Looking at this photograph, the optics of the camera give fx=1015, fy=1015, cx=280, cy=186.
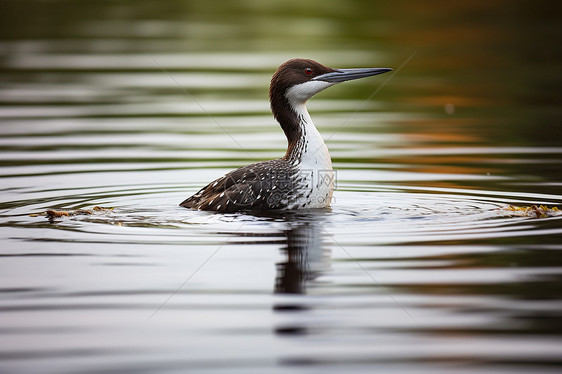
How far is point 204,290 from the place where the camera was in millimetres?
6414

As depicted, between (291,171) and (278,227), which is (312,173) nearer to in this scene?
(291,171)

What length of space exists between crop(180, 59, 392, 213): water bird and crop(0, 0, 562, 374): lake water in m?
0.26

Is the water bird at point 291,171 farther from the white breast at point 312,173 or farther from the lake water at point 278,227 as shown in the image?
the lake water at point 278,227

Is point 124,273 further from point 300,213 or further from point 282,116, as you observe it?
point 282,116

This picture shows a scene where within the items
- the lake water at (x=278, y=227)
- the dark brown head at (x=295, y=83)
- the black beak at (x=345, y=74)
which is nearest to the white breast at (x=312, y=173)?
the dark brown head at (x=295, y=83)

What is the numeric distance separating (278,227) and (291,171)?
91 centimetres

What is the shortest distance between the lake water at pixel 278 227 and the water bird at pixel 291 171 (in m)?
0.26

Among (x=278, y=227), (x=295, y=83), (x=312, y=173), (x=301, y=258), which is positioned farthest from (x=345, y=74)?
(x=301, y=258)

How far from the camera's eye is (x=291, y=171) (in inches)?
356

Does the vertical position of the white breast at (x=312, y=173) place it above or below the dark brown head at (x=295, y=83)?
below

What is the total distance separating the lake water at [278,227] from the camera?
535 centimetres

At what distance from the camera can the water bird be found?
8.95 m

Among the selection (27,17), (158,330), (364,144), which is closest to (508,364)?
(158,330)

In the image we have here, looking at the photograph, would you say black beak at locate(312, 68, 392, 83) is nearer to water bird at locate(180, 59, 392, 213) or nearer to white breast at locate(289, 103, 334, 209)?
water bird at locate(180, 59, 392, 213)
